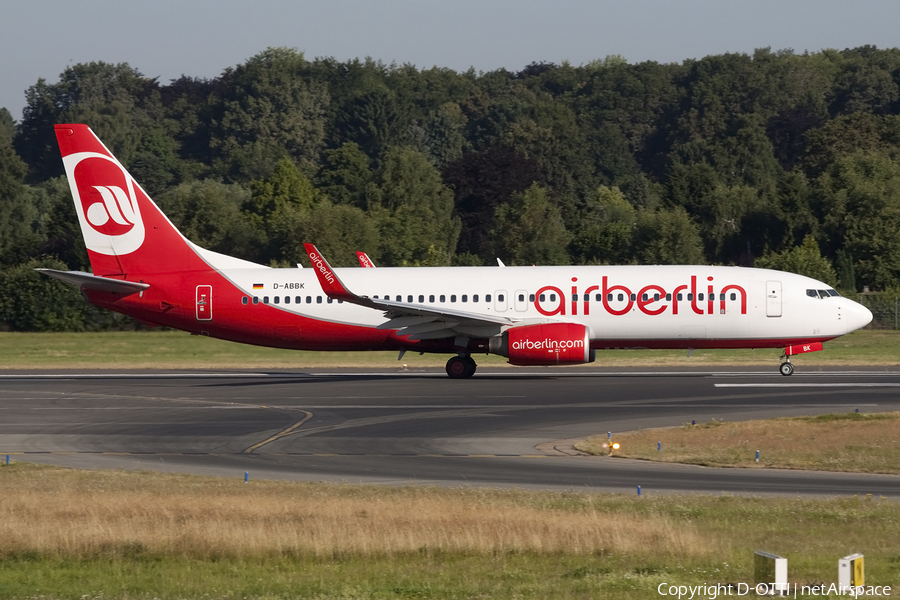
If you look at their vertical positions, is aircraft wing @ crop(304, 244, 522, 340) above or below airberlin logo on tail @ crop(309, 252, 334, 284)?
below

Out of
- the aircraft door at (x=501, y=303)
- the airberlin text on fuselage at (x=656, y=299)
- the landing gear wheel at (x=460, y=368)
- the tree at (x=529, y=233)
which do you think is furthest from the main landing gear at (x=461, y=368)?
the tree at (x=529, y=233)

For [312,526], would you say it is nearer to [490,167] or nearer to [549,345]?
[549,345]

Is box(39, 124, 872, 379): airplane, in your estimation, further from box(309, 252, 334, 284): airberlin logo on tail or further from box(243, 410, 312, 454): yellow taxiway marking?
box(243, 410, 312, 454): yellow taxiway marking

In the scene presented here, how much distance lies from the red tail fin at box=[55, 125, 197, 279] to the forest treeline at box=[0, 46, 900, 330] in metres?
21.5

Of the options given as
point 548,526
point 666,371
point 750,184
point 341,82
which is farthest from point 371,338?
point 341,82

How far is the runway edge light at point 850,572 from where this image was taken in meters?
11.7

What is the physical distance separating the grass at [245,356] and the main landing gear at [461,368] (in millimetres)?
7229

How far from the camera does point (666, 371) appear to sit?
44.2 metres

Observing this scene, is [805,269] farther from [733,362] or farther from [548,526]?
[548,526]

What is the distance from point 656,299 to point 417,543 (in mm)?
26630

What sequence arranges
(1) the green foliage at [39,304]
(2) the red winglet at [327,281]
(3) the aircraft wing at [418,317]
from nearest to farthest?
(2) the red winglet at [327,281]
(3) the aircraft wing at [418,317]
(1) the green foliage at [39,304]

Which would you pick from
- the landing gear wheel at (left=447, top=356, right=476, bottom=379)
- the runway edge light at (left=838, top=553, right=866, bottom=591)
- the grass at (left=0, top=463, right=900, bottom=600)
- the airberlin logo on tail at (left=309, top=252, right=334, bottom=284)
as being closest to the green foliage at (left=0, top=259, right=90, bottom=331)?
the airberlin logo on tail at (left=309, top=252, right=334, bottom=284)

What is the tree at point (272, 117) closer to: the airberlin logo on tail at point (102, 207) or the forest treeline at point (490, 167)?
the forest treeline at point (490, 167)

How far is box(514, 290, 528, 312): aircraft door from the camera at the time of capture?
41031mm
